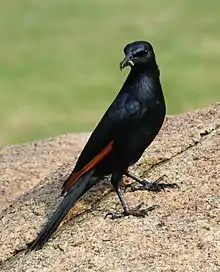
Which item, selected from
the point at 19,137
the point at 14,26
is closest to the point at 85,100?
the point at 19,137

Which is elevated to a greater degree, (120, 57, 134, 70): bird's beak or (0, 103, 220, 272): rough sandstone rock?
(120, 57, 134, 70): bird's beak

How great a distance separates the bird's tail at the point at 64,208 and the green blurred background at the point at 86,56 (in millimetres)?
7099

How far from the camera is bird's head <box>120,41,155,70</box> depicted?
436 cm

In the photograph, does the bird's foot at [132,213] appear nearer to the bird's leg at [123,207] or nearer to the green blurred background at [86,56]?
the bird's leg at [123,207]

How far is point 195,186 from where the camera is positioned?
15.6 ft

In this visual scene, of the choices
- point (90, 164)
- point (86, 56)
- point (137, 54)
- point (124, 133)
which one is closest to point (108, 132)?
point (124, 133)

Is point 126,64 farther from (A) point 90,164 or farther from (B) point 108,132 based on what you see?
(A) point 90,164

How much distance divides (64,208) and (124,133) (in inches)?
19.1

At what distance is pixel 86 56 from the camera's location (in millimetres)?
15836

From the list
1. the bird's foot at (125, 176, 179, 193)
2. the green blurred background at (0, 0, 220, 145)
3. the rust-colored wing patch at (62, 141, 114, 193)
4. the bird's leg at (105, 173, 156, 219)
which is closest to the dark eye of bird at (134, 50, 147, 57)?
the rust-colored wing patch at (62, 141, 114, 193)

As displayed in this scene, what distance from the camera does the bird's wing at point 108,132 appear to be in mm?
4465

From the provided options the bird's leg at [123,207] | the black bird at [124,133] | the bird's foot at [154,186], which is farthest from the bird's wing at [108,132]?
the bird's foot at [154,186]

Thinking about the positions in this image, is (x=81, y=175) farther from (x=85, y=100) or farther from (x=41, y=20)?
(x=41, y=20)

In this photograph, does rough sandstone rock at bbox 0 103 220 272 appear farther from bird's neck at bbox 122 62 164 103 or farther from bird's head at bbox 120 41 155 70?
bird's head at bbox 120 41 155 70
